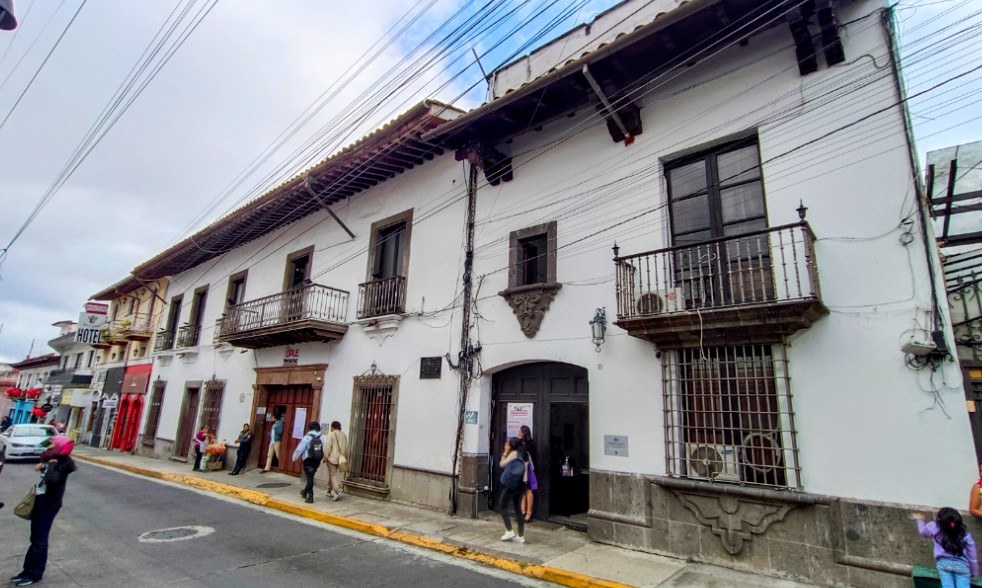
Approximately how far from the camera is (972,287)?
788 cm

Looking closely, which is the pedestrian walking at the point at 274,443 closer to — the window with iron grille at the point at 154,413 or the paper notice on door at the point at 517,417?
the paper notice on door at the point at 517,417

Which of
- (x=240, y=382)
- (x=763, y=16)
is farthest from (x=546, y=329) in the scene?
(x=240, y=382)

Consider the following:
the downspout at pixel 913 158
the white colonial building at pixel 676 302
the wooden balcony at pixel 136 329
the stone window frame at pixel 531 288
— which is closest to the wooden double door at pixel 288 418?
the white colonial building at pixel 676 302

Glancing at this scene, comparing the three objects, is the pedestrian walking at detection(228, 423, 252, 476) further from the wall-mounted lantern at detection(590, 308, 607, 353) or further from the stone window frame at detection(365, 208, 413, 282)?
the wall-mounted lantern at detection(590, 308, 607, 353)

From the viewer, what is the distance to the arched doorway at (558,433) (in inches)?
327

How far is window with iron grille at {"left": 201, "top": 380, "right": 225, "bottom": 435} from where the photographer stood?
15.9 metres

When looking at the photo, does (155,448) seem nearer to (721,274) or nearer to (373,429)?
(373,429)

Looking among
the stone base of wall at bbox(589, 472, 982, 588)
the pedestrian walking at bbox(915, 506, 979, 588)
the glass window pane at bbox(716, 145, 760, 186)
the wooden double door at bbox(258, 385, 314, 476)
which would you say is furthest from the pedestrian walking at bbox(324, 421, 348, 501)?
the pedestrian walking at bbox(915, 506, 979, 588)

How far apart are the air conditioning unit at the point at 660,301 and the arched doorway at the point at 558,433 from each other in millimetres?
1811

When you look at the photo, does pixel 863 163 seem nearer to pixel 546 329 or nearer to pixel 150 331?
pixel 546 329

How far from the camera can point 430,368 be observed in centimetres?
1017

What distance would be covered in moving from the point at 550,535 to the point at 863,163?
667cm

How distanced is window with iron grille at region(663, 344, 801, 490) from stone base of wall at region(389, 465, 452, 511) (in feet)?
14.4

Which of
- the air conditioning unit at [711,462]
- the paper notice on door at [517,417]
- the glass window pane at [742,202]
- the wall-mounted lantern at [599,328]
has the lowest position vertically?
the air conditioning unit at [711,462]
